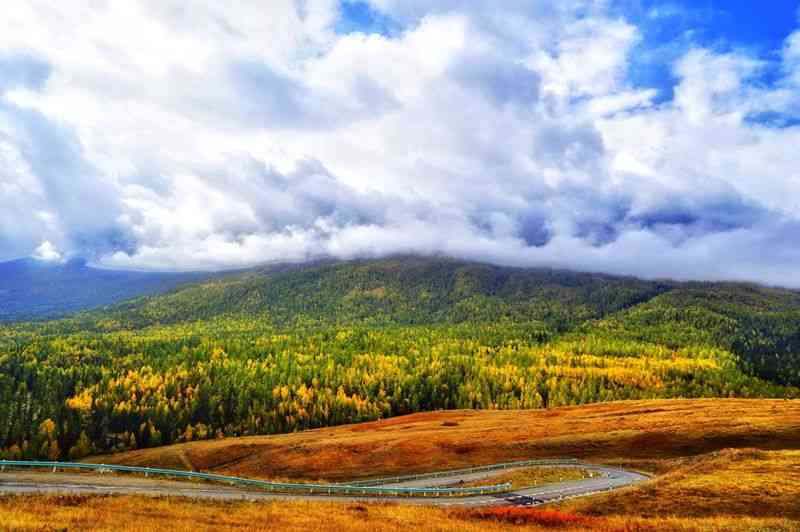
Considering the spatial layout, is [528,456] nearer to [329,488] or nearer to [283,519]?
[329,488]

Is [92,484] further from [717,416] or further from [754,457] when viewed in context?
[717,416]

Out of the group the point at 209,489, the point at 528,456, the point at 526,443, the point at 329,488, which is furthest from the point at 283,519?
the point at 526,443

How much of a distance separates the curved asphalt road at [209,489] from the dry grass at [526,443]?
66.4 feet

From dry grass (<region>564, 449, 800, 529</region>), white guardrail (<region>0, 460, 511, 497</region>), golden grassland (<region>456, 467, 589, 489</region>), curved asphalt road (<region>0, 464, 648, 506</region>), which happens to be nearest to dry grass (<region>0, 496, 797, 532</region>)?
dry grass (<region>564, 449, 800, 529</region>)

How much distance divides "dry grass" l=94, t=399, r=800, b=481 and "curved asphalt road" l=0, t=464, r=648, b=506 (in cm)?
2024

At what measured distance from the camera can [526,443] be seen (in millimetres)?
106250

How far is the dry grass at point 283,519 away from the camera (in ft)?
116

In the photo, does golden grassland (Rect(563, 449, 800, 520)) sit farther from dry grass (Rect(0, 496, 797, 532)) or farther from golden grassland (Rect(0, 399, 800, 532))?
dry grass (Rect(0, 496, 797, 532))

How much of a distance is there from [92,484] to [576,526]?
55023mm

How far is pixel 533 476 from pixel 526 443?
26.6 meters

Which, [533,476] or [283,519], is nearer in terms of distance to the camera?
[283,519]

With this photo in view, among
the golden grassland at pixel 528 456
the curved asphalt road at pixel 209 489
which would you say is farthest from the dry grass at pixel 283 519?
the curved asphalt road at pixel 209 489

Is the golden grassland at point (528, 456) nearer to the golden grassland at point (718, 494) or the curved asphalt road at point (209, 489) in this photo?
the golden grassland at point (718, 494)

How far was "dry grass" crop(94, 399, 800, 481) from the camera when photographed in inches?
3669
